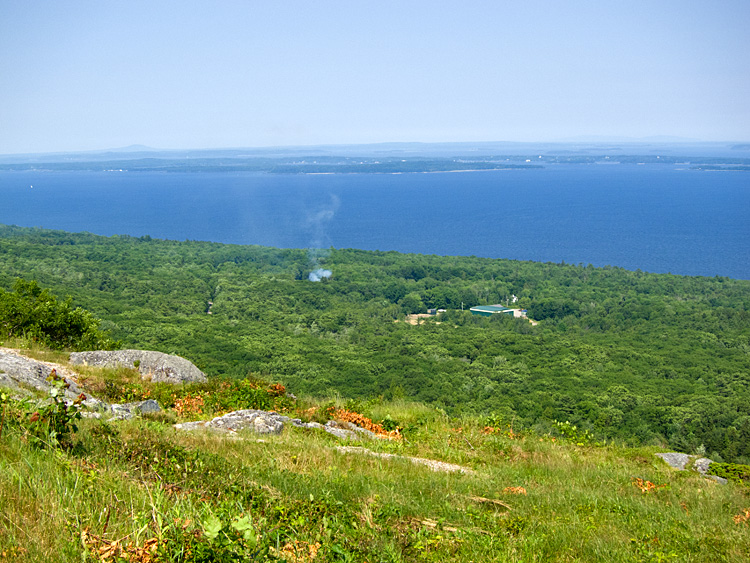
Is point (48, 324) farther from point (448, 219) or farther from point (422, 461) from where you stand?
point (448, 219)

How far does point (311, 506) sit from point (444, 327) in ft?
135

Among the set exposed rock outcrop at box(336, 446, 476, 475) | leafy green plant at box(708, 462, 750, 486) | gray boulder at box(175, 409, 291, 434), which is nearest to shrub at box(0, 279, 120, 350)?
gray boulder at box(175, 409, 291, 434)

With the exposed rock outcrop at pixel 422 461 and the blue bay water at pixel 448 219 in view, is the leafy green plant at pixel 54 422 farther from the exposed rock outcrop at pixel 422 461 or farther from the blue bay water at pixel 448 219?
the blue bay water at pixel 448 219

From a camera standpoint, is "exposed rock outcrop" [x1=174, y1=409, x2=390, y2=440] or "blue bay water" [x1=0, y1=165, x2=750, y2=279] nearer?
"exposed rock outcrop" [x1=174, y1=409, x2=390, y2=440]

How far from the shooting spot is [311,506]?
4426 mm

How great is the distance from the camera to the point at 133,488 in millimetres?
4074

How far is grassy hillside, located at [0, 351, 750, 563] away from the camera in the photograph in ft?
11.2

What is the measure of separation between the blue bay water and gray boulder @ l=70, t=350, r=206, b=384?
84.2 metres

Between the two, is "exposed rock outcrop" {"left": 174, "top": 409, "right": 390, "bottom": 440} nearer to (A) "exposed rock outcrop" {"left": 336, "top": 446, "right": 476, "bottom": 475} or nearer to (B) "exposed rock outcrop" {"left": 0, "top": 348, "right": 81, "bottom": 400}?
(A) "exposed rock outcrop" {"left": 336, "top": 446, "right": 476, "bottom": 475}

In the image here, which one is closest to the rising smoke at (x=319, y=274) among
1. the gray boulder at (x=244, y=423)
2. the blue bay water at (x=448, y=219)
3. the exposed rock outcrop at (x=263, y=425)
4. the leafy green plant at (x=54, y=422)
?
the blue bay water at (x=448, y=219)

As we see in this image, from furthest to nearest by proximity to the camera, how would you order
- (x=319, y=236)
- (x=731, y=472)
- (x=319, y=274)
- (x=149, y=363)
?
(x=319, y=236), (x=319, y=274), (x=149, y=363), (x=731, y=472)

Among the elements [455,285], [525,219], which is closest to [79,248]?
[455,285]

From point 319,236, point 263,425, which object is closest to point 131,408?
point 263,425

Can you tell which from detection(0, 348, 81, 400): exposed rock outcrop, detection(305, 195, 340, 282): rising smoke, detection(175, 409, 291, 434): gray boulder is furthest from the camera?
detection(305, 195, 340, 282): rising smoke
